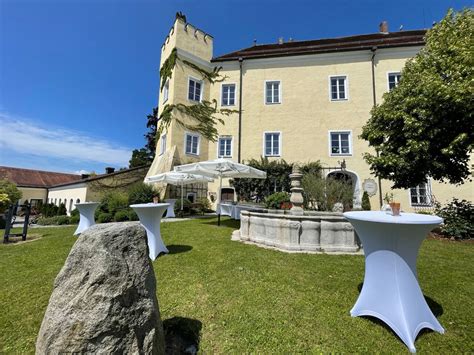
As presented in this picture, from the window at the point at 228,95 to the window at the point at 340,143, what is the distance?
7.90m

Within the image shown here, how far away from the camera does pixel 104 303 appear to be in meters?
1.81

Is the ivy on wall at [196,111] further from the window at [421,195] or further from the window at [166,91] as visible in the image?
the window at [421,195]

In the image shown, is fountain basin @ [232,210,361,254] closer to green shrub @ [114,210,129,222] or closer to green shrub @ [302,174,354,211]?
green shrub @ [302,174,354,211]

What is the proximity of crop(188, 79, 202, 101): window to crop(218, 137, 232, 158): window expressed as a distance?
12.1 feet

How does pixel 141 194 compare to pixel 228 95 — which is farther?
pixel 228 95

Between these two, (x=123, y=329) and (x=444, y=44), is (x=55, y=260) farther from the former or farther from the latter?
(x=444, y=44)

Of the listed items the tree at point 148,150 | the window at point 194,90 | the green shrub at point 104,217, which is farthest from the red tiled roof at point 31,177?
the window at point 194,90

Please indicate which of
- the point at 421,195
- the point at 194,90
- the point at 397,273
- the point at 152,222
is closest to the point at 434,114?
the point at 421,195

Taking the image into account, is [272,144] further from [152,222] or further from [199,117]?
[152,222]

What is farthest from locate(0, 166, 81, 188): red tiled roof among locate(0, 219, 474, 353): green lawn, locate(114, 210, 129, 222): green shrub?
locate(0, 219, 474, 353): green lawn

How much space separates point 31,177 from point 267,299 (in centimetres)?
4017

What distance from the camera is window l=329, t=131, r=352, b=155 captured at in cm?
1526

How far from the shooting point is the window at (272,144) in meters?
16.3

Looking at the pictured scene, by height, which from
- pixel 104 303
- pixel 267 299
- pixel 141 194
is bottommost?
pixel 267 299
